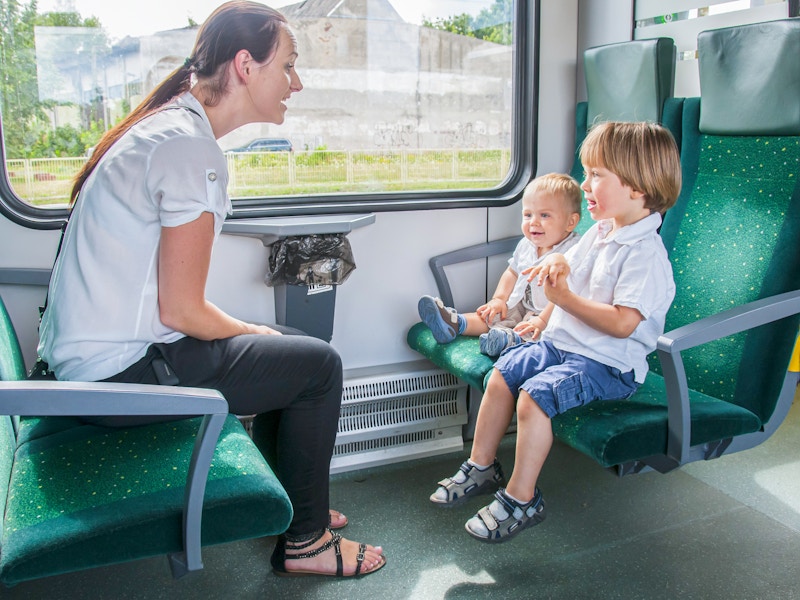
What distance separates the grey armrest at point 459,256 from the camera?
3.07 metres

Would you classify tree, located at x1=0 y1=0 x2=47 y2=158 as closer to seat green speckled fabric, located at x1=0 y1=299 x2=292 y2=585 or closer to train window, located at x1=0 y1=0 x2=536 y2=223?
train window, located at x1=0 y1=0 x2=536 y2=223

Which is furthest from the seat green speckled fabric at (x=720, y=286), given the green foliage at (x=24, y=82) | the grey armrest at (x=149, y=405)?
the green foliage at (x=24, y=82)

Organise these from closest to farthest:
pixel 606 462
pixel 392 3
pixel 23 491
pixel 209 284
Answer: pixel 23 491
pixel 606 462
pixel 209 284
pixel 392 3

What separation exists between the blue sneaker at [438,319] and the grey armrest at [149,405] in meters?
1.33

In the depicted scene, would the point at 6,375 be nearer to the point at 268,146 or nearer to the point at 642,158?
the point at 268,146

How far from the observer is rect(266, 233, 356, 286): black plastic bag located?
2666 millimetres

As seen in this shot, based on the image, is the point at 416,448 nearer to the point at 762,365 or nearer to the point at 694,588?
the point at 694,588

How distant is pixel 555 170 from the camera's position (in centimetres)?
333

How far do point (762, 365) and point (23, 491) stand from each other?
191 centimetres

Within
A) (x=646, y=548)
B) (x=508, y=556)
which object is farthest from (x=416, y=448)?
(x=646, y=548)

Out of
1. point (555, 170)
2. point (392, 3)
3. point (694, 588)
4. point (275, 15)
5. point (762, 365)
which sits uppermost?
point (392, 3)

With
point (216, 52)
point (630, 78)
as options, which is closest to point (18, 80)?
point (216, 52)

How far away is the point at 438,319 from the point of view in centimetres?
269

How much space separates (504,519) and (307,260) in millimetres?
1146
